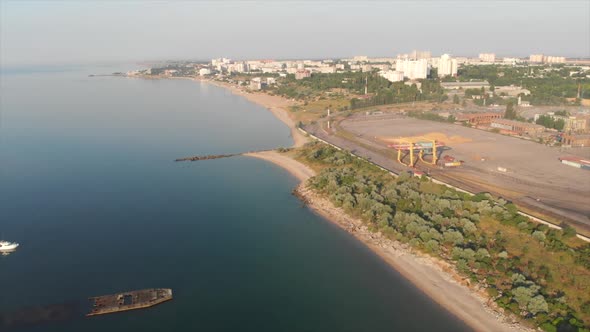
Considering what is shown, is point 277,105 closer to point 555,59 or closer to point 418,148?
point 418,148

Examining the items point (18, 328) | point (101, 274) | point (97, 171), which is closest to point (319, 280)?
point (101, 274)

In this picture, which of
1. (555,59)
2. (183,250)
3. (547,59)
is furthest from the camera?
(547,59)

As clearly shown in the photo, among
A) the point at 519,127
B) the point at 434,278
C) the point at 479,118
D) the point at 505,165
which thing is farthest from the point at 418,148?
the point at 434,278

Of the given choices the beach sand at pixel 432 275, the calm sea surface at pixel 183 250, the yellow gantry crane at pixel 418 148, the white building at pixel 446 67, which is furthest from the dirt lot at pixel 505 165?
the white building at pixel 446 67

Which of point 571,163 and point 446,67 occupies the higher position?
point 446,67

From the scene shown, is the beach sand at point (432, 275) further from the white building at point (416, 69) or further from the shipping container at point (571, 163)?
the white building at point (416, 69)

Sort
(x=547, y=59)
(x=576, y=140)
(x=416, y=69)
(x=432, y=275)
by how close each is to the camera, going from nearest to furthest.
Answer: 1. (x=432, y=275)
2. (x=576, y=140)
3. (x=416, y=69)
4. (x=547, y=59)
